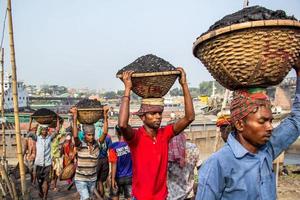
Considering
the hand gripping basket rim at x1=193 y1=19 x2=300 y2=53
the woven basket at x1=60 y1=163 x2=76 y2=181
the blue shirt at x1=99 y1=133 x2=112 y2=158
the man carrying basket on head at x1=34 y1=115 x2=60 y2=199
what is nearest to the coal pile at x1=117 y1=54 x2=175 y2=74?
the hand gripping basket rim at x1=193 y1=19 x2=300 y2=53

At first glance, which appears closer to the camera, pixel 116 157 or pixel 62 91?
pixel 116 157

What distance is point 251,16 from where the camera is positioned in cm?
185

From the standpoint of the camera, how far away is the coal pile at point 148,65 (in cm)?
331

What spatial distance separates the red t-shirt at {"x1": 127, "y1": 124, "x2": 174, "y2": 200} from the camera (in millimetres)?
3251

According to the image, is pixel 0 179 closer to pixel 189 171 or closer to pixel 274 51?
pixel 189 171

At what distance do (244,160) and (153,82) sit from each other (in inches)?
61.9

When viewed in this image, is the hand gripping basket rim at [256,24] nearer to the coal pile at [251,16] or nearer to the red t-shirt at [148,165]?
the coal pile at [251,16]

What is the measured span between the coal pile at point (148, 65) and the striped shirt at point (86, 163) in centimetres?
212

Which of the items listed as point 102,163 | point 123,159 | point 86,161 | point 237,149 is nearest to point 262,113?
point 237,149

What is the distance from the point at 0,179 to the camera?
21.8 ft

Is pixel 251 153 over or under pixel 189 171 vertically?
over

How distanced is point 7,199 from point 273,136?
6.16 metres

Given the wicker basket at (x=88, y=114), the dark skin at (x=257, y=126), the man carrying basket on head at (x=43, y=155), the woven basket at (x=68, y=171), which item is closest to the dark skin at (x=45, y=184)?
the man carrying basket on head at (x=43, y=155)

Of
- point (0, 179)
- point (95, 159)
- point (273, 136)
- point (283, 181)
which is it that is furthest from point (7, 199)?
point (283, 181)
